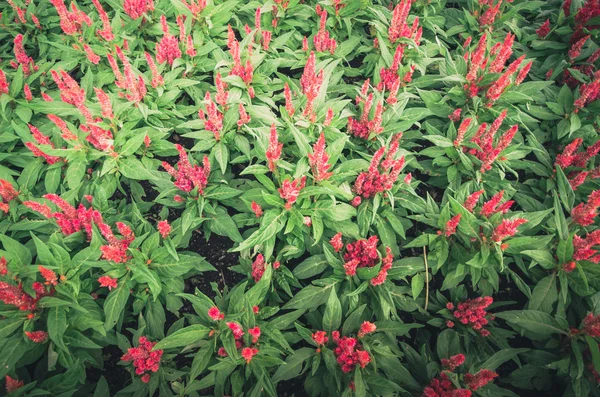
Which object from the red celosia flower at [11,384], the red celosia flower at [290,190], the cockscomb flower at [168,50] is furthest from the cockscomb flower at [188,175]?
the red celosia flower at [11,384]

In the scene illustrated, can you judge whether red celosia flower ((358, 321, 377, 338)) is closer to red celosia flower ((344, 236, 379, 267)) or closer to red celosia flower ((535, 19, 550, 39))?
red celosia flower ((344, 236, 379, 267))

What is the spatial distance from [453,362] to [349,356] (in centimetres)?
89

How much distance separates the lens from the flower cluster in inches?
123

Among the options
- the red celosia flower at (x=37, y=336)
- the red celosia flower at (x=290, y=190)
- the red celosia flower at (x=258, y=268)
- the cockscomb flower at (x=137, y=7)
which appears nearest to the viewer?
the red celosia flower at (x=37, y=336)

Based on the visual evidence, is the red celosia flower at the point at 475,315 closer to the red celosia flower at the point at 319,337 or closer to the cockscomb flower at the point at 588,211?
the cockscomb flower at the point at 588,211

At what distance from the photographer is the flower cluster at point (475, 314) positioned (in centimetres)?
312

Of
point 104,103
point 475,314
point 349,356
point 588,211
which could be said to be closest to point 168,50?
point 104,103

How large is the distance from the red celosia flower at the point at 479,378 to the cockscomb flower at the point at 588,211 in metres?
1.78

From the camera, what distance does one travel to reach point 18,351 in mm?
2670

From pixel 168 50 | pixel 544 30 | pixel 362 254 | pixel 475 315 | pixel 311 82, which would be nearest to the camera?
pixel 475 315

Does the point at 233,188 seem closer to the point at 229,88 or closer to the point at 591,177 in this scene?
the point at 229,88

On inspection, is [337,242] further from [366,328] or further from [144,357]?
[144,357]

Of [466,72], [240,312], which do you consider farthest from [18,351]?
[466,72]

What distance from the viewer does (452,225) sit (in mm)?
3211
